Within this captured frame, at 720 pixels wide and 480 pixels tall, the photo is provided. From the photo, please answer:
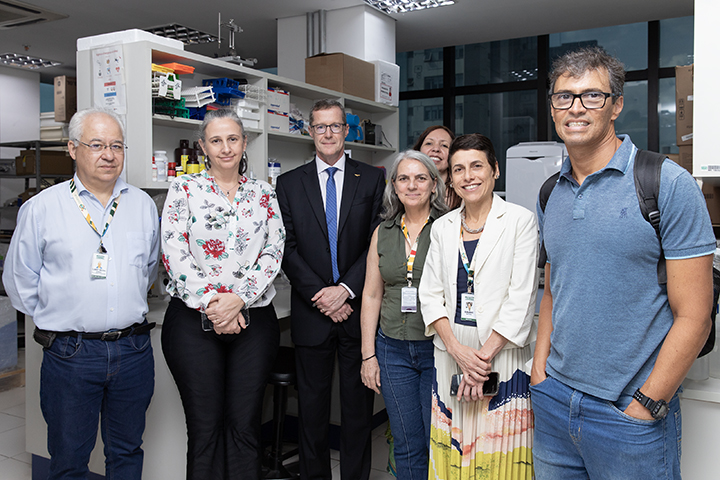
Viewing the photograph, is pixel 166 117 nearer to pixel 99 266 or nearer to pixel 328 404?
pixel 99 266

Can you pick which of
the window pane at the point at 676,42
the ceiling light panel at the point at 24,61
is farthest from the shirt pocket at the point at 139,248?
the ceiling light panel at the point at 24,61

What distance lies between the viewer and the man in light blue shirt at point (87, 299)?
209 cm

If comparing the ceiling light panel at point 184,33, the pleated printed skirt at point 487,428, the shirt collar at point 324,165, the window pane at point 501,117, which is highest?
the ceiling light panel at point 184,33

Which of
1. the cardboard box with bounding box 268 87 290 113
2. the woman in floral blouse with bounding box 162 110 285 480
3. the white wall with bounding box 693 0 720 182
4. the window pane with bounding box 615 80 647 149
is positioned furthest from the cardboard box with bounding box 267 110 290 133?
the window pane with bounding box 615 80 647 149

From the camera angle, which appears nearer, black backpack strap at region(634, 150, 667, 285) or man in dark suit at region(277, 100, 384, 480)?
black backpack strap at region(634, 150, 667, 285)

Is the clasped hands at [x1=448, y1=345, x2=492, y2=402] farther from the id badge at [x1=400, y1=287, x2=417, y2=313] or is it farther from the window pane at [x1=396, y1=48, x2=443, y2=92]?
the window pane at [x1=396, y1=48, x2=443, y2=92]

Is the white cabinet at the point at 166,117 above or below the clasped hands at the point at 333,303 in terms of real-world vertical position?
above

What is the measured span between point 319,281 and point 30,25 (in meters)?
5.67

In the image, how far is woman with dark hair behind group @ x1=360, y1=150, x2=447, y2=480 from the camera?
2201 mm

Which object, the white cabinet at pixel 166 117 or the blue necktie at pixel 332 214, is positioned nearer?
the blue necktie at pixel 332 214

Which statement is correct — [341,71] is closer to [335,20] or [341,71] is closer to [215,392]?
[335,20]

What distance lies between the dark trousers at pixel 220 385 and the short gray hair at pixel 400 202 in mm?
680

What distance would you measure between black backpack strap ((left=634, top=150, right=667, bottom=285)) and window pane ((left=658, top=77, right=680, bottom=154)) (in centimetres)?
617

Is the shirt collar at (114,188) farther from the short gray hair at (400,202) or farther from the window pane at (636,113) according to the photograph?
the window pane at (636,113)
